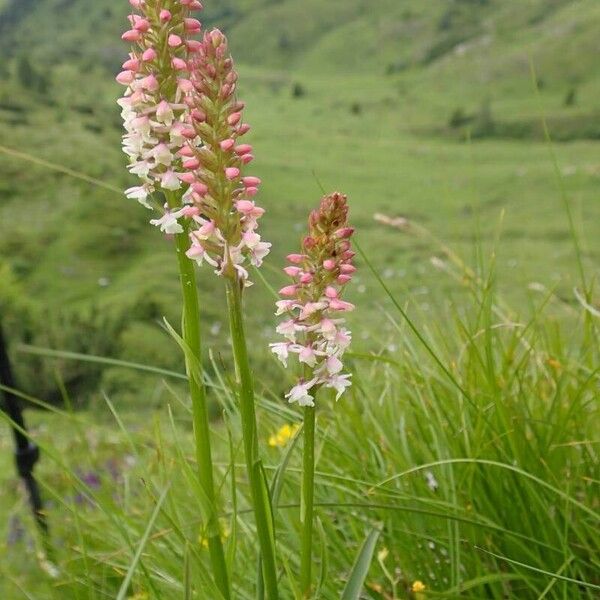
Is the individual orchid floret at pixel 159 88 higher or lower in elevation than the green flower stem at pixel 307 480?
higher

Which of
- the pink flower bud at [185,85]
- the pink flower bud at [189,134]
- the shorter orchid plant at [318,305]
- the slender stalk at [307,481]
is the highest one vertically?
the pink flower bud at [185,85]

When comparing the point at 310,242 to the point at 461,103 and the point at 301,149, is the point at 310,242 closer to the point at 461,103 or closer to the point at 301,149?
the point at 301,149

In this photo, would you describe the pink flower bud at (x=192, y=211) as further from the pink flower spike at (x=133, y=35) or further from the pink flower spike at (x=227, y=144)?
the pink flower spike at (x=133, y=35)

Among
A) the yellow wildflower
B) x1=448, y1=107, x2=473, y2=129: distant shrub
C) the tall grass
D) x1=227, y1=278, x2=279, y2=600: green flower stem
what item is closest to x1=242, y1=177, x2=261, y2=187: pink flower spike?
x1=227, y1=278, x2=279, y2=600: green flower stem

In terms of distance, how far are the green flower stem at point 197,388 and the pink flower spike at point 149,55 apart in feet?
0.47

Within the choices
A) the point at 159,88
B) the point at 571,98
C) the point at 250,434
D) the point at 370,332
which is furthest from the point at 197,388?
the point at 571,98

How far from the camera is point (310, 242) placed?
0.87 m

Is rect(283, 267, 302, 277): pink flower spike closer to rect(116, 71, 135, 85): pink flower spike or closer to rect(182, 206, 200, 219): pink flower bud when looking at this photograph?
rect(182, 206, 200, 219): pink flower bud

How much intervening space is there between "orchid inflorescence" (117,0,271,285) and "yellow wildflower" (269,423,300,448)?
1.02 m

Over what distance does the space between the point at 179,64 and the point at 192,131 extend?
8cm

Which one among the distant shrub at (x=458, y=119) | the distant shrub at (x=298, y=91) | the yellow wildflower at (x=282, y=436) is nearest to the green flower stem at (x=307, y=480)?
the yellow wildflower at (x=282, y=436)

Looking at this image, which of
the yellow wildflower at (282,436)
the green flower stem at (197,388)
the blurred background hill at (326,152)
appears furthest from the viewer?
the blurred background hill at (326,152)

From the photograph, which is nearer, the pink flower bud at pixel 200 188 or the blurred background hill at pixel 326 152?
the pink flower bud at pixel 200 188

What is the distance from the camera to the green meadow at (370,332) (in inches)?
Result: 54.2
